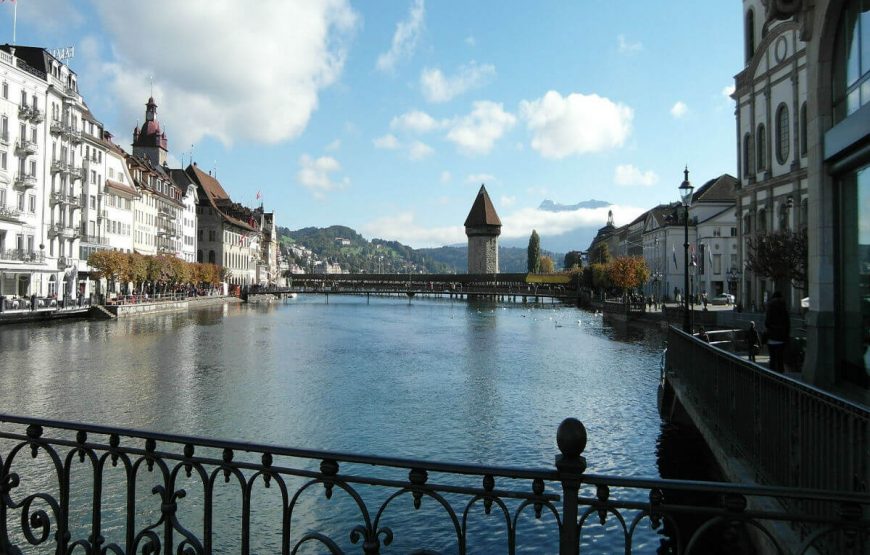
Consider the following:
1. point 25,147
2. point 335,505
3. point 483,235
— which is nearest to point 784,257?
point 335,505

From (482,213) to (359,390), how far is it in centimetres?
15144

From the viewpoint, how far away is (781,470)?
7.87 metres

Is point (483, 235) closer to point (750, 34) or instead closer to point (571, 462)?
point (750, 34)

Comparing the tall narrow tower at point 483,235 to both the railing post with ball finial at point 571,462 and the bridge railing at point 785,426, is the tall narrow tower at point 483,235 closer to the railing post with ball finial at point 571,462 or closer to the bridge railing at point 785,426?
the bridge railing at point 785,426

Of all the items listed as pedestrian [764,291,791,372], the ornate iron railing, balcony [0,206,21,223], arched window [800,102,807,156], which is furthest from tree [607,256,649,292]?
the ornate iron railing

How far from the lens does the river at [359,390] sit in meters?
16.9

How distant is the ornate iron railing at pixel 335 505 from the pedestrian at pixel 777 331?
147 inches

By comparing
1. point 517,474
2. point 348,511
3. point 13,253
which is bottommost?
point 348,511

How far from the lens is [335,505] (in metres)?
12.7

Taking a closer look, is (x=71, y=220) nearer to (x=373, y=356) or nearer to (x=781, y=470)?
(x=373, y=356)

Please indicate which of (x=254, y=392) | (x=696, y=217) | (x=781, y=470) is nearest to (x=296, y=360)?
(x=254, y=392)

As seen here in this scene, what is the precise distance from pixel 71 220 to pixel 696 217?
226 feet

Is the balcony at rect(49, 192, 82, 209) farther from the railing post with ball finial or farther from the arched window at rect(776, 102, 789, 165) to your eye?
the railing post with ball finial

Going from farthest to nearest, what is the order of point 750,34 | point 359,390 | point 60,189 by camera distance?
point 60,189 → point 750,34 → point 359,390
